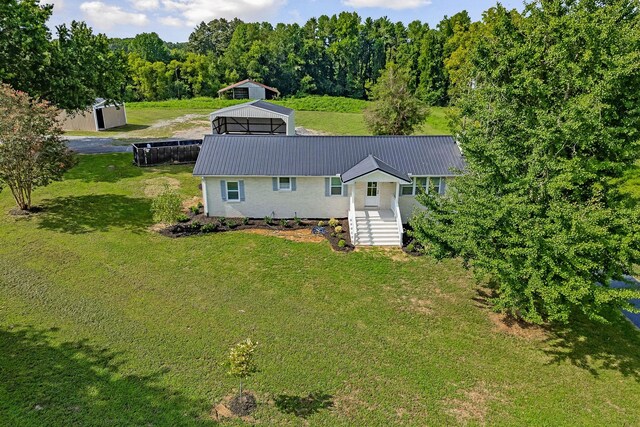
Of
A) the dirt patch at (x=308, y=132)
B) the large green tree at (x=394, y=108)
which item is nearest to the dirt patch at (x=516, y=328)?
the large green tree at (x=394, y=108)

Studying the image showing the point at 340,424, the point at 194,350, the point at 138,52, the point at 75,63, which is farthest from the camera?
the point at 138,52

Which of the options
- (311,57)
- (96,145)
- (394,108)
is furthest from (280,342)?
(311,57)

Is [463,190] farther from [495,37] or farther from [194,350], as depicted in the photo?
[194,350]

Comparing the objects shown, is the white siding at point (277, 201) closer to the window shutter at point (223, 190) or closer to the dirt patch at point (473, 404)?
the window shutter at point (223, 190)

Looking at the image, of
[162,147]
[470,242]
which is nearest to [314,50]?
[162,147]

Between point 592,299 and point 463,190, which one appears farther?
point 463,190

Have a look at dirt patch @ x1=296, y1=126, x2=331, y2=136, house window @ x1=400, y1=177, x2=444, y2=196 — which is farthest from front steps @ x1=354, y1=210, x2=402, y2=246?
dirt patch @ x1=296, y1=126, x2=331, y2=136
